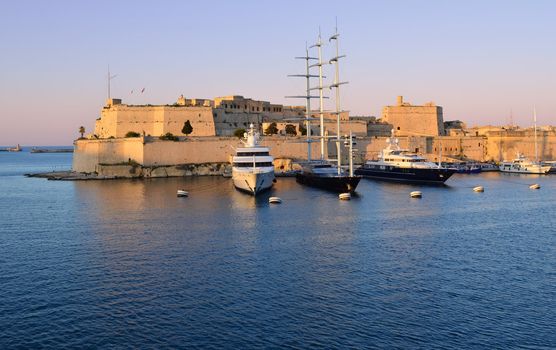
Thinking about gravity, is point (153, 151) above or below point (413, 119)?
below

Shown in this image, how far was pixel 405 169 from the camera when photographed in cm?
5844

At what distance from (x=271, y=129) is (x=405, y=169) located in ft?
82.5

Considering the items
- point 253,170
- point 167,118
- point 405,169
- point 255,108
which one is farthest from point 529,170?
point 167,118

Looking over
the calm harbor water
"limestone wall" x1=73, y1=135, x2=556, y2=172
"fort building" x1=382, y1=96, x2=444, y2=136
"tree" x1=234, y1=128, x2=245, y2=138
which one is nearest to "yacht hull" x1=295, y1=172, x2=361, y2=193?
the calm harbor water

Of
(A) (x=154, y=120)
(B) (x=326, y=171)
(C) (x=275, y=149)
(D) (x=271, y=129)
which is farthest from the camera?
(D) (x=271, y=129)

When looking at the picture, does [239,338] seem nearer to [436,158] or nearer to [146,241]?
[146,241]

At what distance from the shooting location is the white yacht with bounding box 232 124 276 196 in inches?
1837

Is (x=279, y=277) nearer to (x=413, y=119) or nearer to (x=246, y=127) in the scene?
(x=246, y=127)

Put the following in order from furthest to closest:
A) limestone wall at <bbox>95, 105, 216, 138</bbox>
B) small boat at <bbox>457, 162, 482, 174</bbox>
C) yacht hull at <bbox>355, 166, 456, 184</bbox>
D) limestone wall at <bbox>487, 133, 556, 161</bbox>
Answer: limestone wall at <bbox>487, 133, 556, 161</bbox> → small boat at <bbox>457, 162, 482, 174</bbox> → limestone wall at <bbox>95, 105, 216, 138</bbox> → yacht hull at <bbox>355, 166, 456, 184</bbox>

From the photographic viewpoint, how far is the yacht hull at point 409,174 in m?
54.7

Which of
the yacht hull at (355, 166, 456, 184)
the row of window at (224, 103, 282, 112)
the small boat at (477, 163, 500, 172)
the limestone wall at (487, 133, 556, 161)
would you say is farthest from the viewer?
the limestone wall at (487, 133, 556, 161)

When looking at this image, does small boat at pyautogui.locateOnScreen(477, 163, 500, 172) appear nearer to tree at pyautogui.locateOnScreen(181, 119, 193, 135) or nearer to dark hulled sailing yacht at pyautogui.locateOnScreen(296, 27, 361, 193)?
dark hulled sailing yacht at pyautogui.locateOnScreen(296, 27, 361, 193)

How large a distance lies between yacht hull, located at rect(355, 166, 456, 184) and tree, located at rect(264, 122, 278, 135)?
17419 mm

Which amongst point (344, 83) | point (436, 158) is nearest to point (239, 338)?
point (344, 83)
